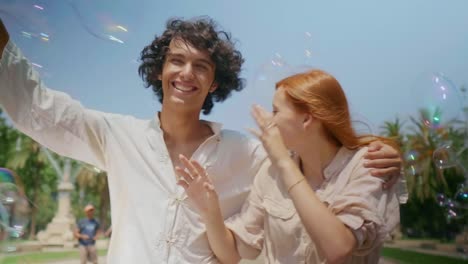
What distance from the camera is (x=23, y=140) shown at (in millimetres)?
10234

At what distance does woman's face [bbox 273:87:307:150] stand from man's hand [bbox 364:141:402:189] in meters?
0.18

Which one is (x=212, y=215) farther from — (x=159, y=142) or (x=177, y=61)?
(x=177, y=61)

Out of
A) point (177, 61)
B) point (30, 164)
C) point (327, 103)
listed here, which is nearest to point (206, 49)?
point (177, 61)

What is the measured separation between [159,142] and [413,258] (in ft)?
23.3

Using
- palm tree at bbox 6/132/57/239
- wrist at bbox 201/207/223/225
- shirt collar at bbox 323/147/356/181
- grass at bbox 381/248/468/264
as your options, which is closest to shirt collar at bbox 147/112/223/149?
wrist at bbox 201/207/223/225

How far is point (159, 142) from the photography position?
4.78 feet

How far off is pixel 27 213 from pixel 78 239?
6.77ft

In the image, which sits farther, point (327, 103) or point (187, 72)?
point (187, 72)

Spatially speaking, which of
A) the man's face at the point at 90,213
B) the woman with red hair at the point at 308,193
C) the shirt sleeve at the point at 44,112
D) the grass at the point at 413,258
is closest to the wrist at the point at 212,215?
the woman with red hair at the point at 308,193

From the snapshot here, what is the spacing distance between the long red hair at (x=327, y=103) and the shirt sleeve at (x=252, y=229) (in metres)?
0.22

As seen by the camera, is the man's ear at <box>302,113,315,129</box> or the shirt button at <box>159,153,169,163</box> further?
the shirt button at <box>159,153,169,163</box>

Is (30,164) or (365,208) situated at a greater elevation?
(365,208)

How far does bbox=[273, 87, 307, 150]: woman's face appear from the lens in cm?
122

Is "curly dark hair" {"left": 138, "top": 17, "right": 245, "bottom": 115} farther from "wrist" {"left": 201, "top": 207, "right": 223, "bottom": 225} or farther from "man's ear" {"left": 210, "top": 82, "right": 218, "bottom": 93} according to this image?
"wrist" {"left": 201, "top": 207, "right": 223, "bottom": 225}
